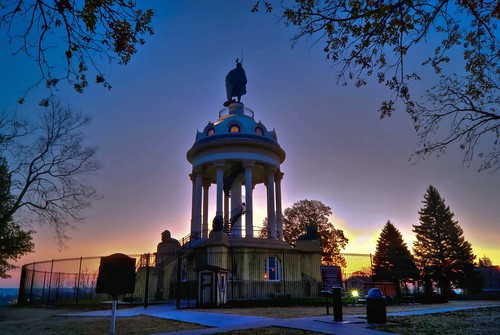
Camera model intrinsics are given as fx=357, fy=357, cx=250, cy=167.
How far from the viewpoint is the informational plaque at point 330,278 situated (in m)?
15.6

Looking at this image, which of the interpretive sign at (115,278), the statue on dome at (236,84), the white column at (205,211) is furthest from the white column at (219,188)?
the interpretive sign at (115,278)

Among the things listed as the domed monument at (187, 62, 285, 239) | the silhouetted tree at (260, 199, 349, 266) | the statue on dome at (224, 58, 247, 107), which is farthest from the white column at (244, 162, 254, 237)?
the silhouetted tree at (260, 199, 349, 266)

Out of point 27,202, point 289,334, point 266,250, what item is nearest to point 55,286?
point 27,202

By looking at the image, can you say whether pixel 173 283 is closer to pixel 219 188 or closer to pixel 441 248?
pixel 219 188

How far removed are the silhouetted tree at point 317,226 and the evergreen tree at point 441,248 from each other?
1196cm

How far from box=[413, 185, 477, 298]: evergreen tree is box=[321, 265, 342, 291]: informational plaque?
1457 inches

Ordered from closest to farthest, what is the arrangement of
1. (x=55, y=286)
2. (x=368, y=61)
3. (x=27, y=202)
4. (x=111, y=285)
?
(x=368, y=61), (x=111, y=285), (x=27, y=202), (x=55, y=286)

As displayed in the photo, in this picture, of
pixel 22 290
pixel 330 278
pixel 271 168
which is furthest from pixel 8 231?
pixel 330 278

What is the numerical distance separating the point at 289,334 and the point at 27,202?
2155cm

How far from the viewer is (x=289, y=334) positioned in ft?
30.9

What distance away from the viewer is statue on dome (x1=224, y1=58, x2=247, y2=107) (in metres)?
44.4

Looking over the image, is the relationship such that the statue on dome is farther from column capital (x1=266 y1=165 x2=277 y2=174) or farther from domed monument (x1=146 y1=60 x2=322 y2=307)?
column capital (x1=266 y1=165 x2=277 y2=174)

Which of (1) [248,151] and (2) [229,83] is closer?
(1) [248,151]

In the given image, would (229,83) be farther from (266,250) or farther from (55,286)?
(55,286)
